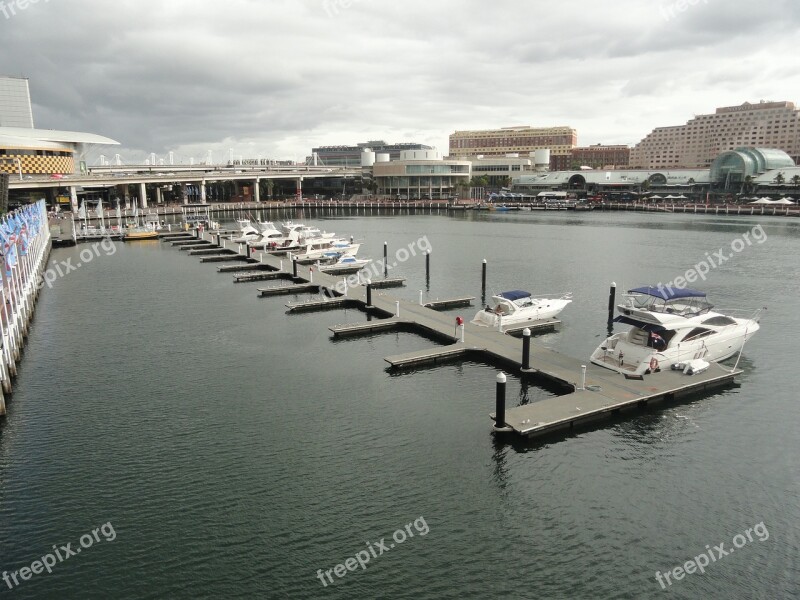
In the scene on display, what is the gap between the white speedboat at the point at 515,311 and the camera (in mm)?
40375

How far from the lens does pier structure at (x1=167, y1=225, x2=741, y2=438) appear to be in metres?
25.8

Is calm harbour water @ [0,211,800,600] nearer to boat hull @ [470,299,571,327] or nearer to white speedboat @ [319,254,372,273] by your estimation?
boat hull @ [470,299,571,327]

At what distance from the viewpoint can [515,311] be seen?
134ft

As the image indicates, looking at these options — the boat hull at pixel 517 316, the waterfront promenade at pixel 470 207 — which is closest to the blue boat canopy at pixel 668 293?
the boat hull at pixel 517 316

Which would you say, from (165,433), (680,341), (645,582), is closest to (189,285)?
(165,433)

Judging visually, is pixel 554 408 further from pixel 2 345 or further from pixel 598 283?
pixel 598 283

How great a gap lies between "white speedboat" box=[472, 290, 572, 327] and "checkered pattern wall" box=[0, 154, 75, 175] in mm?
150626

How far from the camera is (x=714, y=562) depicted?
17.3 metres

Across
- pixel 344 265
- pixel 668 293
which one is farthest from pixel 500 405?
pixel 344 265

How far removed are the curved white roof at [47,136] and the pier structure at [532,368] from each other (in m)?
153

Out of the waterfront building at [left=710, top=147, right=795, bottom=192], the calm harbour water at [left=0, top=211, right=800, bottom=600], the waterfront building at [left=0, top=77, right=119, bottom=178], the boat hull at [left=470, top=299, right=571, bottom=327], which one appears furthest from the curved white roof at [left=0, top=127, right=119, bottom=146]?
the waterfront building at [left=710, top=147, right=795, bottom=192]

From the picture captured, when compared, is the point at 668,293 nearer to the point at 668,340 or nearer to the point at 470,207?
the point at 668,340

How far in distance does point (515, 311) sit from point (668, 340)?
11713 millimetres

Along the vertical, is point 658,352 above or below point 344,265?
below
